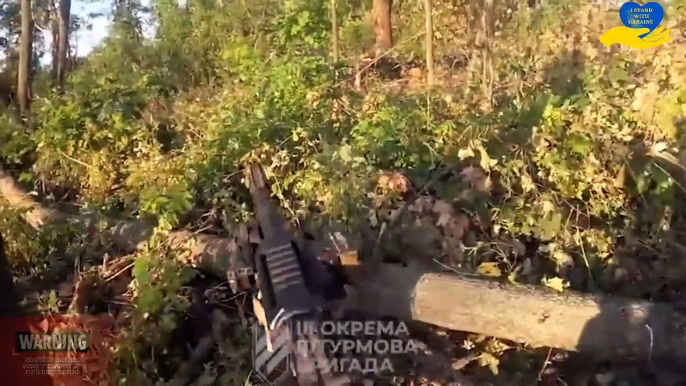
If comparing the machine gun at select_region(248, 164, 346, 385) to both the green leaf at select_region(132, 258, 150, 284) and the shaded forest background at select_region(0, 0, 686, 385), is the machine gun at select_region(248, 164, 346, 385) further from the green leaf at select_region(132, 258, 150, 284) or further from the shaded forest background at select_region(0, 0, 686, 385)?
the green leaf at select_region(132, 258, 150, 284)

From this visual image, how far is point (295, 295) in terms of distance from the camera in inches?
96.0

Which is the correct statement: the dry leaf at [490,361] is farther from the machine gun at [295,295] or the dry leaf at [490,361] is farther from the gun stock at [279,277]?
the gun stock at [279,277]

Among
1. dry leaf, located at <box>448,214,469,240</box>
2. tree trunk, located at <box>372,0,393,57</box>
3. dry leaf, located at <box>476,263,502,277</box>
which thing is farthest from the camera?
tree trunk, located at <box>372,0,393,57</box>

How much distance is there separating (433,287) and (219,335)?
1031 millimetres

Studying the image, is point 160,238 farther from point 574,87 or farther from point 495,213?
point 574,87

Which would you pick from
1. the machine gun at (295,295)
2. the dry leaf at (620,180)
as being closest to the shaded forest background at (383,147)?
the dry leaf at (620,180)

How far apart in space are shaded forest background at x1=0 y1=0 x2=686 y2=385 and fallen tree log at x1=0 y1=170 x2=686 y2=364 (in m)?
0.16

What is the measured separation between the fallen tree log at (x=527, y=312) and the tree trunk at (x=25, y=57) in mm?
5614

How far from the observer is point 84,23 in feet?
29.7

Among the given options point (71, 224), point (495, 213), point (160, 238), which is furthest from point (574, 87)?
point (71, 224)

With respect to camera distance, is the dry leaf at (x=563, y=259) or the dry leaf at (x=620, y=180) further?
the dry leaf at (x=620, y=180)

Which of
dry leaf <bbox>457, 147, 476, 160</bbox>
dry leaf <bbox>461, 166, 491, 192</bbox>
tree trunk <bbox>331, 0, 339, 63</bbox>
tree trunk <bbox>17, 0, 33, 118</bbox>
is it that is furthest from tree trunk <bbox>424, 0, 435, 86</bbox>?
tree trunk <bbox>17, 0, 33, 118</bbox>

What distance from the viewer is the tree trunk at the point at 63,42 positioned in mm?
7902

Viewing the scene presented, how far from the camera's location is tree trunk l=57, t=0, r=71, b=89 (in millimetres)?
Result: 7902
